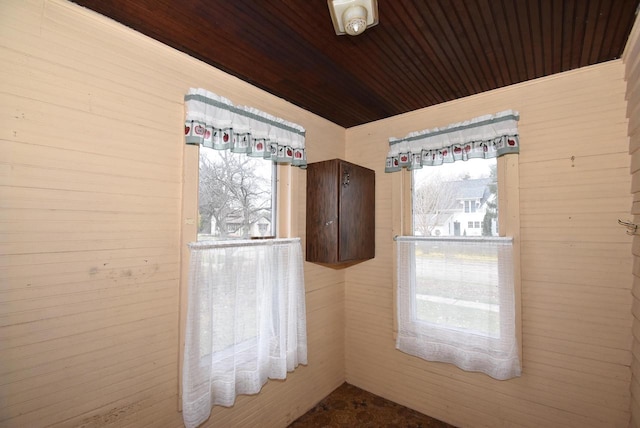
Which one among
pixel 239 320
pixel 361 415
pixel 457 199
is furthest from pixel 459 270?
pixel 239 320

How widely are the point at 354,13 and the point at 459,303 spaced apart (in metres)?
2.03

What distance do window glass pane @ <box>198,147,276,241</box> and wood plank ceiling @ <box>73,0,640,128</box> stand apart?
59 centimetres

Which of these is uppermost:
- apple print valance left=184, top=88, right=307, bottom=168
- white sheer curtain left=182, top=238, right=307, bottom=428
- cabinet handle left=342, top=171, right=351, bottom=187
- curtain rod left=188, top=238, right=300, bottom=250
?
apple print valance left=184, top=88, right=307, bottom=168

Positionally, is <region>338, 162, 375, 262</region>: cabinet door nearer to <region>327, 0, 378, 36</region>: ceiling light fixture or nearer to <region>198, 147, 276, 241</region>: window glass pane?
<region>198, 147, 276, 241</region>: window glass pane

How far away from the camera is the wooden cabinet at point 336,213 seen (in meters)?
2.19

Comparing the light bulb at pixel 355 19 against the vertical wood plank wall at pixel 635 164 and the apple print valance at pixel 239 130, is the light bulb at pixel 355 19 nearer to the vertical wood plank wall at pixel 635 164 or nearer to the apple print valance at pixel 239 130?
the apple print valance at pixel 239 130

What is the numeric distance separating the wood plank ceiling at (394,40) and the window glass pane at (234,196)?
59 centimetres

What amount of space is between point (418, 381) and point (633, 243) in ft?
5.69

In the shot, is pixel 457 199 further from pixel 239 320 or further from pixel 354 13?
pixel 239 320

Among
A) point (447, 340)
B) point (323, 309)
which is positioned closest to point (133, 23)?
point (323, 309)

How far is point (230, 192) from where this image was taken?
1.91 m

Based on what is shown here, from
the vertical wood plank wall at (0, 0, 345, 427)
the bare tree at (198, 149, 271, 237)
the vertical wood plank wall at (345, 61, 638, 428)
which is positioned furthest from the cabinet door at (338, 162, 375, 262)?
the vertical wood plank wall at (0, 0, 345, 427)

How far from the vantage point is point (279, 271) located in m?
2.01

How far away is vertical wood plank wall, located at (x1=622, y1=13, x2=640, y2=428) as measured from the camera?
4.71ft
